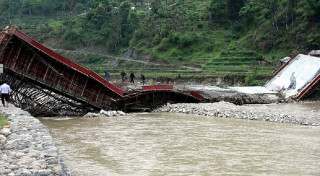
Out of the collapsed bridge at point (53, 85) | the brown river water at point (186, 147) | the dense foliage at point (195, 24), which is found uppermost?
the dense foliage at point (195, 24)

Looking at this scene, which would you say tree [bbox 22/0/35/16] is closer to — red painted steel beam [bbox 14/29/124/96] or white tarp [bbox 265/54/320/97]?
white tarp [bbox 265/54/320/97]

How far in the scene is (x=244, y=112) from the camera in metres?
30.3

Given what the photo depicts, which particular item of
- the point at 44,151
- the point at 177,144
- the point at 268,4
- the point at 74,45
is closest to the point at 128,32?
the point at 74,45

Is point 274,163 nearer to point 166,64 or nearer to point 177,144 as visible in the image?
point 177,144

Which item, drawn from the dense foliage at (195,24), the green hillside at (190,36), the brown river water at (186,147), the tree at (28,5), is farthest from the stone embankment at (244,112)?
the tree at (28,5)

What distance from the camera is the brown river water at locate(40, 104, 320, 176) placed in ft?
53.1

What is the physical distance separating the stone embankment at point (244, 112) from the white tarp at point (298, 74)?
887cm

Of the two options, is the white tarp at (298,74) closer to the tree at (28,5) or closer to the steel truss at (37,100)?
the steel truss at (37,100)

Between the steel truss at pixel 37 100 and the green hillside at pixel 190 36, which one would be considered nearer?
the steel truss at pixel 37 100

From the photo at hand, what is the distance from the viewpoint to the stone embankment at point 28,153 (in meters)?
10.6

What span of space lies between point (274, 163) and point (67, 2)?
94.6m

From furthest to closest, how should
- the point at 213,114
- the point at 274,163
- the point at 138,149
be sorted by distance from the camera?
1. the point at 213,114
2. the point at 138,149
3. the point at 274,163

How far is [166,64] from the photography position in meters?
66.3

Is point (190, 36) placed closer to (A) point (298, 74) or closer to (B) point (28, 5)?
(A) point (298, 74)
